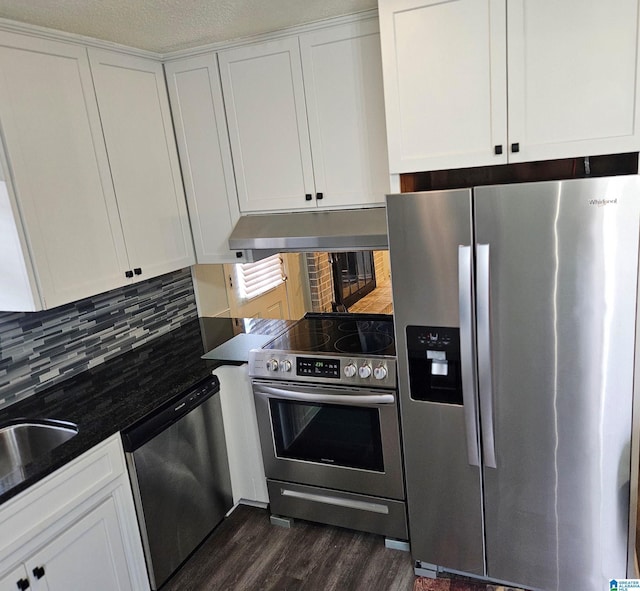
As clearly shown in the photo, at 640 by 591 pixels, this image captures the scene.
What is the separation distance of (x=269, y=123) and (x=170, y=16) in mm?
625

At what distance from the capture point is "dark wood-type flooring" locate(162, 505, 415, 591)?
2197 millimetres

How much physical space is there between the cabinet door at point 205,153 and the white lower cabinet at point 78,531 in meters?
1.23

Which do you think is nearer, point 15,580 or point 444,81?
point 15,580

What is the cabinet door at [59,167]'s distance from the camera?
6.18 ft

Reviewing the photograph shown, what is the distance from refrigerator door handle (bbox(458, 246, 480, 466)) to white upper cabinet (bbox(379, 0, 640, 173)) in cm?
48

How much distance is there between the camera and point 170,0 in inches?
72.8

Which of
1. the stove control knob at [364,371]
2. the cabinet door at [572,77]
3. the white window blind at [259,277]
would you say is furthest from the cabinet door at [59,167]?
the cabinet door at [572,77]

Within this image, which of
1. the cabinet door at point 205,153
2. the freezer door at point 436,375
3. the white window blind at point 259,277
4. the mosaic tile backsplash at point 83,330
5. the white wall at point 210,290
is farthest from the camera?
the white window blind at point 259,277

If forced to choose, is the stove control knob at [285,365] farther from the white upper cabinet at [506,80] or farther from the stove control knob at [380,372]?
the white upper cabinet at [506,80]

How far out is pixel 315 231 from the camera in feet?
7.78

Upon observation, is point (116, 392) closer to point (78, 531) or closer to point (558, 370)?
point (78, 531)

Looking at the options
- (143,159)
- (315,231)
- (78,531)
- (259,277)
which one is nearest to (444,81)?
(315,231)

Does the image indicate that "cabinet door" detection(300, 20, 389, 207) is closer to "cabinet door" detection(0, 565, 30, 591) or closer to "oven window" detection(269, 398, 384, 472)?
"oven window" detection(269, 398, 384, 472)

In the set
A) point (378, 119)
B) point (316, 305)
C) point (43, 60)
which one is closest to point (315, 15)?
point (378, 119)
